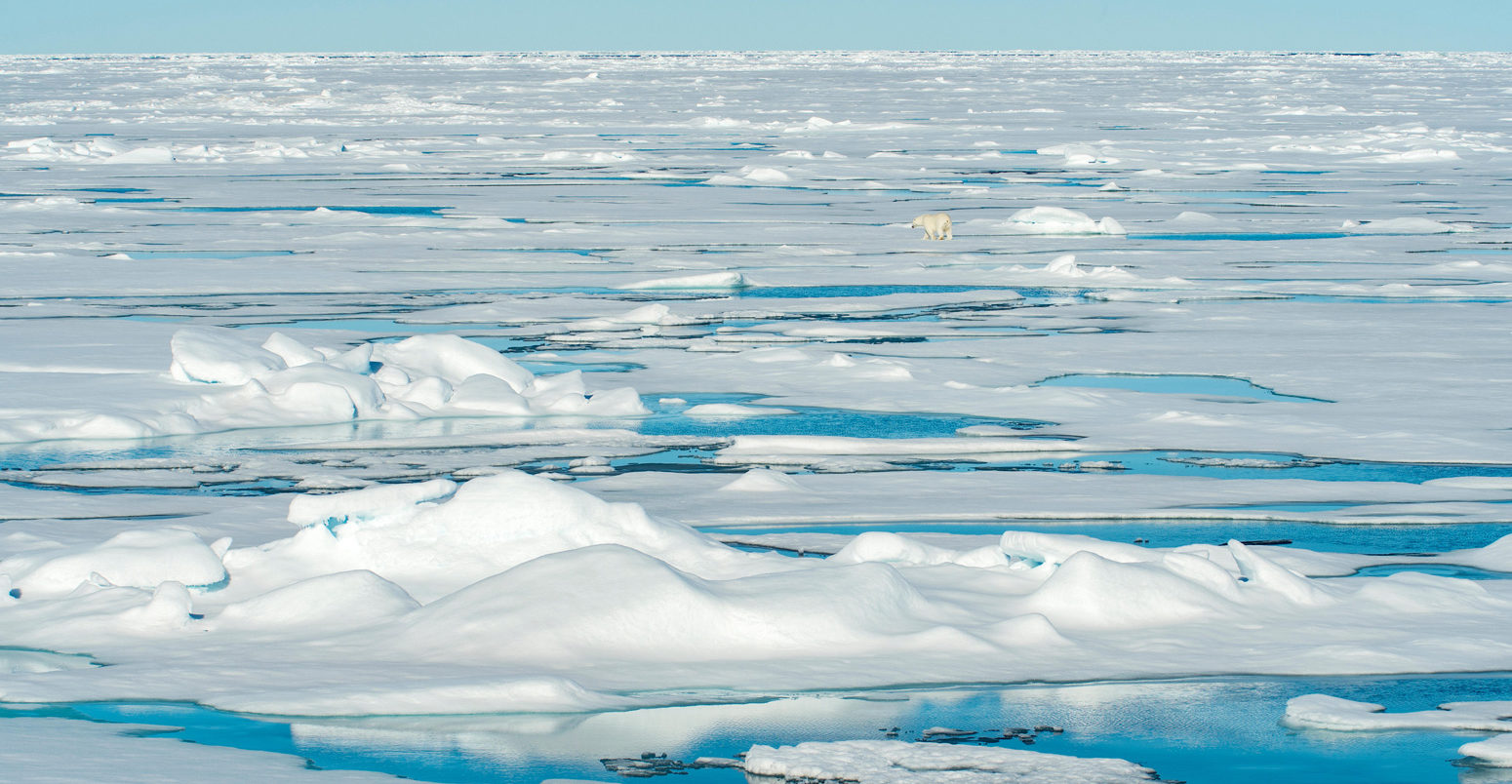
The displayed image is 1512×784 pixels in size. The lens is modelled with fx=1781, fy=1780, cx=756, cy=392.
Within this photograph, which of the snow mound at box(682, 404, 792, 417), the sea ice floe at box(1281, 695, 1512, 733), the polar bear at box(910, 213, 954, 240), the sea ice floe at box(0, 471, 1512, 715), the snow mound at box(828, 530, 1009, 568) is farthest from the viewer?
the polar bear at box(910, 213, 954, 240)

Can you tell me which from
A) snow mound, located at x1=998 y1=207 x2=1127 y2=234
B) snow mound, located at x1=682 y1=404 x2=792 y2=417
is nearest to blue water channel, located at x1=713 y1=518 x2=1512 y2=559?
snow mound, located at x1=682 y1=404 x2=792 y2=417

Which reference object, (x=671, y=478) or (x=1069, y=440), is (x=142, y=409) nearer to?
(x=671, y=478)

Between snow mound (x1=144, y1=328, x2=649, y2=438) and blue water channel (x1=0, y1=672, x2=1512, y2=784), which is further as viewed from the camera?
snow mound (x1=144, y1=328, x2=649, y2=438)

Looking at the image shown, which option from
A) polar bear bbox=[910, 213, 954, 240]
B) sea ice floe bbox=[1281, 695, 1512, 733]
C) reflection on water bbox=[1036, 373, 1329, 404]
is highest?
polar bear bbox=[910, 213, 954, 240]

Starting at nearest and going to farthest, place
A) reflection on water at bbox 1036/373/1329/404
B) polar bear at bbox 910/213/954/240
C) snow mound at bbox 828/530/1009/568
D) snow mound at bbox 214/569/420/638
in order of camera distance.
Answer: snow mound at bbox 214/569/420/638, snow mound at bbox 828/530/1009/568, reflection on water at bbox 1036/373/1329/404, polar bear at bbox 910/213/954/240

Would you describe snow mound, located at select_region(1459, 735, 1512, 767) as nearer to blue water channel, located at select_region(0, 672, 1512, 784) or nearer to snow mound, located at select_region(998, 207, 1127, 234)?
blue water channel, located at select_region(0, 672, 1512, 784)

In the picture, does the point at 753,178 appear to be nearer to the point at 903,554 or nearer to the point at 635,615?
the point at 903,554
